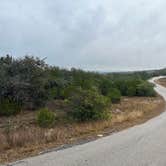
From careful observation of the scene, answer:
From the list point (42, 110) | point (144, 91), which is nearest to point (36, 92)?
point (42, 110)

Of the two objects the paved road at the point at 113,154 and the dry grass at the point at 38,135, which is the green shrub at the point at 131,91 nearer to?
the dry grass at the point at 38,135

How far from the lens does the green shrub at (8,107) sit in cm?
2189

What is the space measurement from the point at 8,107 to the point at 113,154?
13.0 metres

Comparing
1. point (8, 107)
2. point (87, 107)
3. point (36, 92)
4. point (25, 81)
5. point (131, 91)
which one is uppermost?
point (25, 81)

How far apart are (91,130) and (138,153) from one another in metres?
6.40

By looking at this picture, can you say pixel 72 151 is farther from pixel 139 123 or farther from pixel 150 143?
pixel 139 123

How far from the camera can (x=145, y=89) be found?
47.8 metres

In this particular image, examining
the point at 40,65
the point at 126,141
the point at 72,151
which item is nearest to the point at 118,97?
the point at 40,65

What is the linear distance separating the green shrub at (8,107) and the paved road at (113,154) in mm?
9552

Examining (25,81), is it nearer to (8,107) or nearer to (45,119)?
(8,107)

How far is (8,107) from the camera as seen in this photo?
22.2 m

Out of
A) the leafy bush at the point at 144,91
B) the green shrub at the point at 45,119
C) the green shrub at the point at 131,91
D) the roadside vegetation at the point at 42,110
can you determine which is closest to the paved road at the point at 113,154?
the roadside vegetation at the point at 42,110

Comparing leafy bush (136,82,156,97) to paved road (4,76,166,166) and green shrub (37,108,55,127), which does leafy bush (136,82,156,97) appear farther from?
paved road (4,76,166,166)

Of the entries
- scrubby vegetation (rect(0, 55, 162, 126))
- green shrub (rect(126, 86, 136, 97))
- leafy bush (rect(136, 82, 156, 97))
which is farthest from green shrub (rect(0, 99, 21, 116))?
leafy bush (rect(136, 82, 156, 97))
